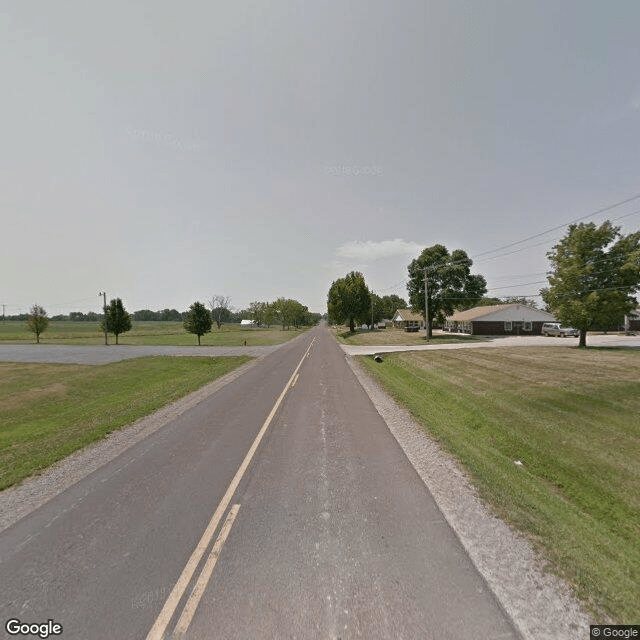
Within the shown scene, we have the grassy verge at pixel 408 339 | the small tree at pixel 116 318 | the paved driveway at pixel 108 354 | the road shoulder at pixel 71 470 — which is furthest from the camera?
the small tree at pixel 116 318

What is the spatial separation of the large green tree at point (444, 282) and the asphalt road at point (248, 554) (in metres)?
37.8

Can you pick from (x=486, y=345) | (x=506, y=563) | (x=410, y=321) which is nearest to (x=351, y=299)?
(x=410, y=321)

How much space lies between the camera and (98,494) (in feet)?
16.8

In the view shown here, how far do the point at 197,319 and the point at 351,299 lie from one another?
31.3 m

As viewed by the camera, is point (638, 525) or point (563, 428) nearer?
point (638, 525)

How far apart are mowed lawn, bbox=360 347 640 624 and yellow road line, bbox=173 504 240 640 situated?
384 cm

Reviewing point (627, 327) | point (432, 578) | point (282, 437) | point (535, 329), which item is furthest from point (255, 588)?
point (627, 327)

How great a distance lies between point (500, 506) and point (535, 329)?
5048cm

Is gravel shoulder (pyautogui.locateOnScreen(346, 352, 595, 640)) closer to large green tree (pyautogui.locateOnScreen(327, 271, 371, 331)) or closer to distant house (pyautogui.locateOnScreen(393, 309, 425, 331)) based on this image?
large green tree (pyautogui.locateOnScreen(327, 271, 371, 331))

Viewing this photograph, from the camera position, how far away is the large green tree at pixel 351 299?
6209 centimetres

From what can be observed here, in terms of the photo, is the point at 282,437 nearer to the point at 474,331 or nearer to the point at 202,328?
the point at 202,328

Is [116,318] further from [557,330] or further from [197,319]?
[557,330]

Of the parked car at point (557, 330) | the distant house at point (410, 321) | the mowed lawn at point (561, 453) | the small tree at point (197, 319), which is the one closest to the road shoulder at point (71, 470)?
the mowed lawn at point (561, 453)

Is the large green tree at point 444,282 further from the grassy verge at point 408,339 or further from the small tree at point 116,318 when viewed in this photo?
the small tree at point 116,318
